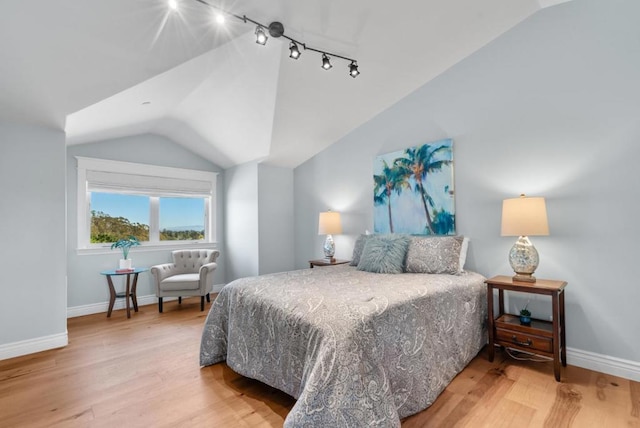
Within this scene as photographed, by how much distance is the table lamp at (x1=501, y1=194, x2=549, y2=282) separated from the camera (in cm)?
Result: 230

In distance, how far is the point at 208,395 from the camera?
2.03 meters

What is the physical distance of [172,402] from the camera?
1.95 m

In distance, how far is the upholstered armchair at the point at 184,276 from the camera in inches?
158

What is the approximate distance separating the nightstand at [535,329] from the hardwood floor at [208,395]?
0.18 metres

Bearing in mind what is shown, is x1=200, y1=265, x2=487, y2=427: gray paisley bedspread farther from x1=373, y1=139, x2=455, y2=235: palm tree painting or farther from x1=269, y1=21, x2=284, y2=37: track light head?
x1=269, y1=21, x2=284, y2=37: track light head

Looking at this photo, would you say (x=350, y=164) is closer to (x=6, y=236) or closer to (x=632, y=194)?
(x=632, y=194)

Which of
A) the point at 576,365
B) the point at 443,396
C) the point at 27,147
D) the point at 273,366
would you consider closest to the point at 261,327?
the point at 273,366

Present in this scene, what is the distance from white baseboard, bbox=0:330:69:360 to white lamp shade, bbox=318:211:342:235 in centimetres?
297

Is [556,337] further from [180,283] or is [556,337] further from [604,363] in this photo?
[180,283]

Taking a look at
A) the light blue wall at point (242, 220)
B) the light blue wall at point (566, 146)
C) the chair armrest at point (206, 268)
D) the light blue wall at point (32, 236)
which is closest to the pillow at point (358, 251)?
the light blue wall at point (566, 146)

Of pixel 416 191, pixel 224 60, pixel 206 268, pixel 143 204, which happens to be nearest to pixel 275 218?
pixel 206 268

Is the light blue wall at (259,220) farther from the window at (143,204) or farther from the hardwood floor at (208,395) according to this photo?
the hardwood floor at (208,395)

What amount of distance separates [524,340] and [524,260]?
621 millimetres

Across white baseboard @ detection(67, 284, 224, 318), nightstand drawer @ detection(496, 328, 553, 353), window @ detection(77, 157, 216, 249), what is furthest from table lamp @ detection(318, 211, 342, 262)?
white baseboard @ detection(67, 284, 224, 318)
